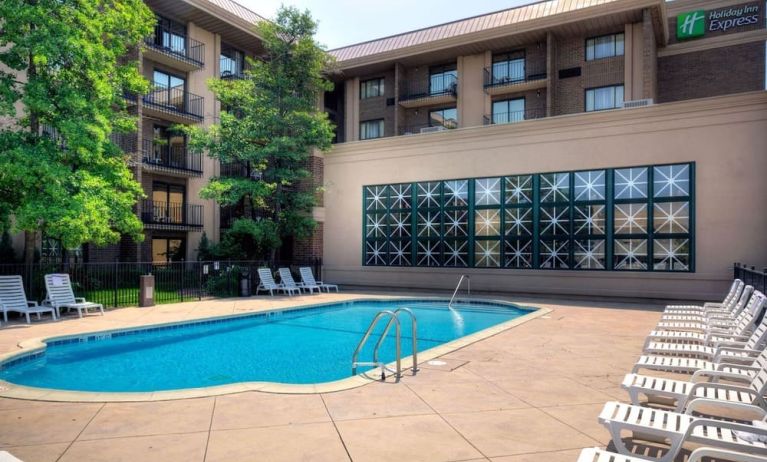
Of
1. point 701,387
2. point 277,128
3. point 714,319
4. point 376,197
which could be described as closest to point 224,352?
point 701,387

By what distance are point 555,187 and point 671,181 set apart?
345cm

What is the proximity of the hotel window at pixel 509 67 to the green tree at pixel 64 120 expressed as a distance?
1726cm

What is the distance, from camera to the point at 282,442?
164 inches

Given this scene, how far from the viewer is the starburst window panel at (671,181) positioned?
15.7 metres

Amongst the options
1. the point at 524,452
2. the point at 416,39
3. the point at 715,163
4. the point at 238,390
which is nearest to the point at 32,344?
the point at 238,390

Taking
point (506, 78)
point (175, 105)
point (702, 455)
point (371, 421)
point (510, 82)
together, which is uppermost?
point (506, 78)

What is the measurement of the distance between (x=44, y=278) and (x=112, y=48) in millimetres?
6219

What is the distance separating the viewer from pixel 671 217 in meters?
15.8

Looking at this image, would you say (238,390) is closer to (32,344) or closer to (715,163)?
(32,344)

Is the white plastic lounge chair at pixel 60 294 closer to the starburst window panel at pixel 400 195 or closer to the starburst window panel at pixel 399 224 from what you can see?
the starburst window panel at pixel 399 224

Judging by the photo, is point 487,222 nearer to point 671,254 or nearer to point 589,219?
point 589,219

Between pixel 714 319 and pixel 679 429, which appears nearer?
pixel 679 429

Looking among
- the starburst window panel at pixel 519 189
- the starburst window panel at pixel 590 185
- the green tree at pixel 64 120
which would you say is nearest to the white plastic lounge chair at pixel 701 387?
the green tree at pixel 64 120

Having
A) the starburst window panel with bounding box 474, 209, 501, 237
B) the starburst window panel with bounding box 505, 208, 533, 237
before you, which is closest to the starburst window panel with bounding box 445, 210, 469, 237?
the starburst window panel with bounding box 474, 209, 501, 237
